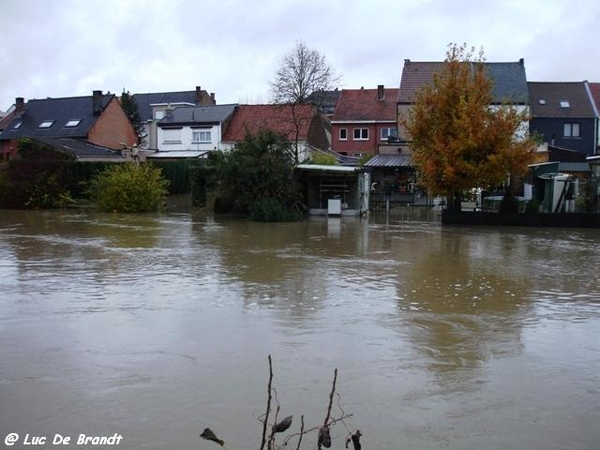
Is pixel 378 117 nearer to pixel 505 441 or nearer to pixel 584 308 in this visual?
pixel 584 308

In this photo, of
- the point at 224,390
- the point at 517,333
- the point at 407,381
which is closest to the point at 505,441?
the point at 407,381

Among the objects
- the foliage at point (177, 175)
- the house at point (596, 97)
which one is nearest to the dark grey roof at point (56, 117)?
the foliage at point (177, 175)

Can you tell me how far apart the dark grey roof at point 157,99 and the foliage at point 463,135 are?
43942 mm

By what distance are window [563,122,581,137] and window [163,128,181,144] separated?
2889 cm

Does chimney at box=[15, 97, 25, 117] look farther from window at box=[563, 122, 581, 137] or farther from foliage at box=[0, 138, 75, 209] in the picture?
window at box=[563, 122, 581, 137]

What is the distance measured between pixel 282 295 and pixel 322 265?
3.51 metres

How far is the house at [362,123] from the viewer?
53969 millimetres

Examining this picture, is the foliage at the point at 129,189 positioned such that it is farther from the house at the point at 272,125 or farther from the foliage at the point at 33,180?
the house at the point at 272,125

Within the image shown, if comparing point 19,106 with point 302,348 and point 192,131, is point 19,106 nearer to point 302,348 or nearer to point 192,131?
point 192,131

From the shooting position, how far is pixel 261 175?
26938 mm

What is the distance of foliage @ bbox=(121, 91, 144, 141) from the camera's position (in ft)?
196

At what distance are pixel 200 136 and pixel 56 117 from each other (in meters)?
12.3

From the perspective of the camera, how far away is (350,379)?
5945 mm

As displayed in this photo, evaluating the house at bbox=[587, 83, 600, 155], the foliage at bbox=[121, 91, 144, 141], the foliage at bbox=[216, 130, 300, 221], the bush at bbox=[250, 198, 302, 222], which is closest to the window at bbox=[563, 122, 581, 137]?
the house at bbox=[587, 83, 600, 155]
